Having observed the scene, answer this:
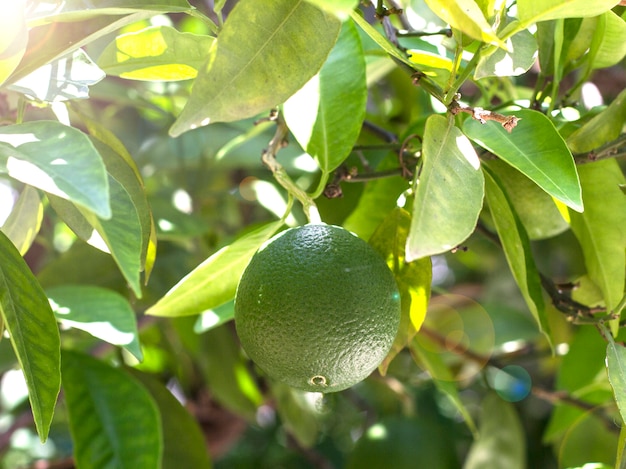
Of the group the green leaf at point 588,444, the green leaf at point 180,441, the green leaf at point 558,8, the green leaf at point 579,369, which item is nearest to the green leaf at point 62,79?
the green leaf at point 558,8

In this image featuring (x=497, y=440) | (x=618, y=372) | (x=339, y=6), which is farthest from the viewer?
(x=497, y=440)

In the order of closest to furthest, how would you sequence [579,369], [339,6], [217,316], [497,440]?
[339,6], [217,316], [579,369], [497,440]

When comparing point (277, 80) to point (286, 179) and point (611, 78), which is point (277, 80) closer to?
point (286, 179)

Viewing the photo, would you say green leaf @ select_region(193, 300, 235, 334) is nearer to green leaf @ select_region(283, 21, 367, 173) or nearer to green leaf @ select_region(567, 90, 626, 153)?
green leaf @ select_region(283, 21, 367, 173)

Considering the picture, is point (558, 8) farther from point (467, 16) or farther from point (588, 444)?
point (588, 444)

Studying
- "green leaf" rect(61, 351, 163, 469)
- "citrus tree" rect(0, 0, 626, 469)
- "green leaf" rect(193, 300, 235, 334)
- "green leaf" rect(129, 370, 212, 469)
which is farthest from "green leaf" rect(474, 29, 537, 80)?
"green leaf" rect(129, 370, 212, 469)

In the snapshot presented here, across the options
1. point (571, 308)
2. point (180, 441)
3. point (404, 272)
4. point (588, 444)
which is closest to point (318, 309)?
point (404, 272)

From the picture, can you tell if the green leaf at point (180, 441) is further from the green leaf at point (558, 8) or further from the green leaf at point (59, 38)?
the green leaf at point (558, 8)
